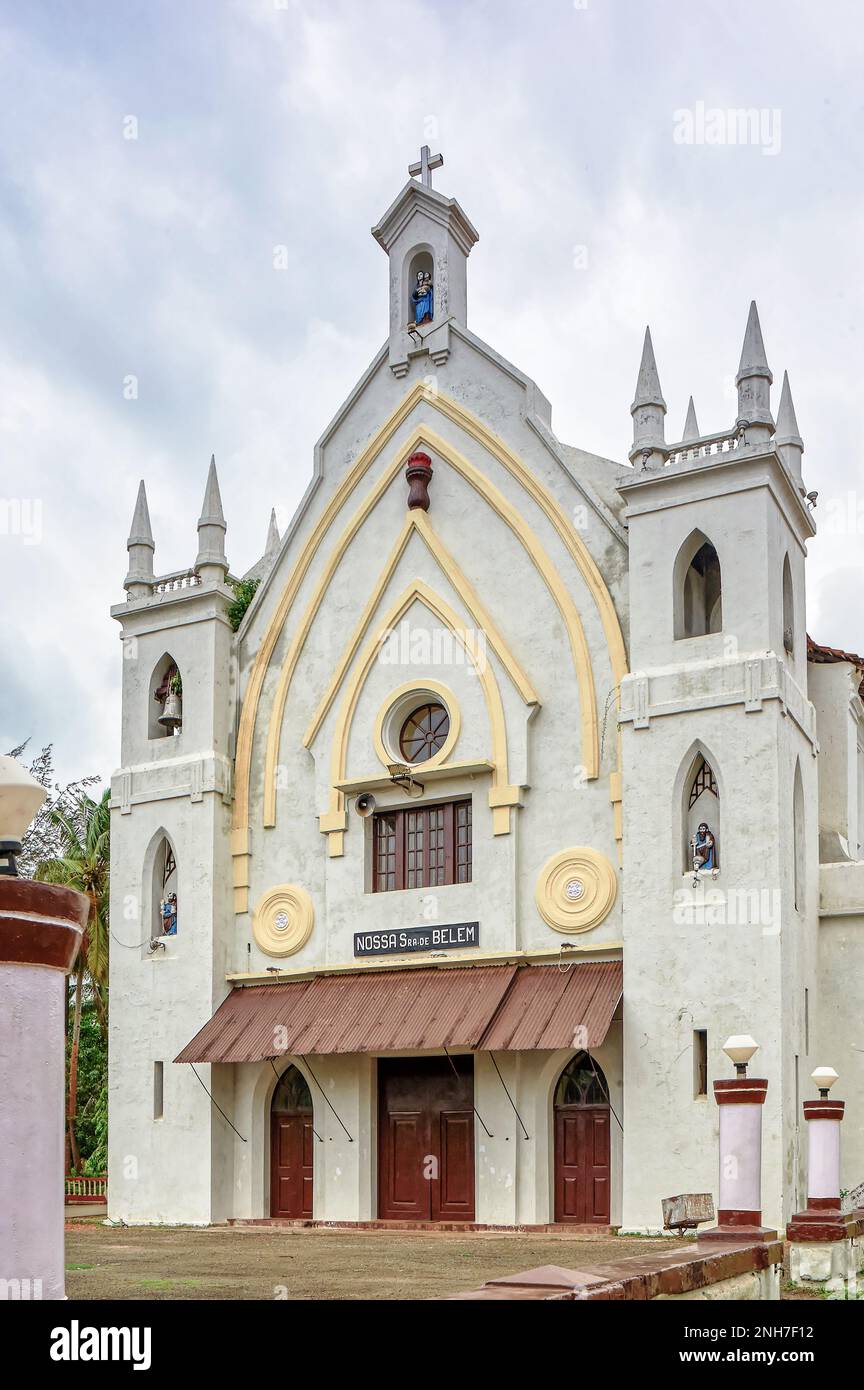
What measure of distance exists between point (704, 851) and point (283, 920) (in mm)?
7561

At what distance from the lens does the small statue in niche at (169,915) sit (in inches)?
1055

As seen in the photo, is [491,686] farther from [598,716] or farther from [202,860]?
[202,860]

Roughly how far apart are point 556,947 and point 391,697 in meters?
5.09

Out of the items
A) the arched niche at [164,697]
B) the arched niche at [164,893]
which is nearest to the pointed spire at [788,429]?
the arched niche at [164,697]

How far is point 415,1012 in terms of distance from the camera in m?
23.0

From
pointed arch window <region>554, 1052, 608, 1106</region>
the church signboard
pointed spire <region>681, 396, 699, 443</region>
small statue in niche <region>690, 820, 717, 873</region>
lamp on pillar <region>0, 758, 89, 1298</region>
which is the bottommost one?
pointed arch window <region>554, 1052, 608, 1106</region>

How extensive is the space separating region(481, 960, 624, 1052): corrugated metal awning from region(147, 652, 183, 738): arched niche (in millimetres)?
8380

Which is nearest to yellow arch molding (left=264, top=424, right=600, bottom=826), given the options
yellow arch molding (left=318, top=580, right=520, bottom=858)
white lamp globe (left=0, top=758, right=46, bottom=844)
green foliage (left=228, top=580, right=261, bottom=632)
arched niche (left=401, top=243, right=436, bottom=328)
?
yellow arch molding (left=318, top=580, right=520, bottom=858)

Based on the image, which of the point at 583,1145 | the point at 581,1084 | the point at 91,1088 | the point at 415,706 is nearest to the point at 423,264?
the point at 415,706

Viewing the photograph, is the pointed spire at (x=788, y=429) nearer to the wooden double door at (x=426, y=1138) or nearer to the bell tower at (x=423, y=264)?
the bell tower at (x=423, y=264)

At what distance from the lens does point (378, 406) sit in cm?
2712

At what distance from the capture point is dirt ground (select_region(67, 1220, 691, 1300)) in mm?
13352

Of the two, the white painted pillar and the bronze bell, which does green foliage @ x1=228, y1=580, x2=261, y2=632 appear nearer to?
the bronze bell
